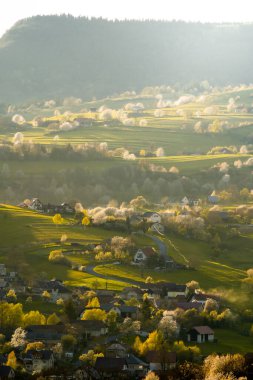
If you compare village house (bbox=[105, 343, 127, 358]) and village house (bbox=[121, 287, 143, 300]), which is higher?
village house (bbox=[105, 343, 127, 358])

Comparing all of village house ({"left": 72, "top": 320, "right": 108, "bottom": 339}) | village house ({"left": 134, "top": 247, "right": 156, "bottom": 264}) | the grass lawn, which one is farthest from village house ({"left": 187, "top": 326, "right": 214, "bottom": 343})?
village house ({"left": 134, "top": 247, "right": 156, "bottom": 264})

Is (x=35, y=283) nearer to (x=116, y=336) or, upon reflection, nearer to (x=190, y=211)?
(x=116, y=336)

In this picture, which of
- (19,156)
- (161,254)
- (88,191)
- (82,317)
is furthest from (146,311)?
(19,156)

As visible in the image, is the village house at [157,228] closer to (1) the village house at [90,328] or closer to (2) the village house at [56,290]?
(2) the village house at [56,290]

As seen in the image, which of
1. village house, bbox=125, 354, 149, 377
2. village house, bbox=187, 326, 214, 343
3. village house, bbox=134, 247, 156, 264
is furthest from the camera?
village house, bbox=134, 247, 156, 264

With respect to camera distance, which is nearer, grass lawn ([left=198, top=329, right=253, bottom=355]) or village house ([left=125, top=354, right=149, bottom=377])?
village house ([left=125, top=354, right=149, bottom=377])

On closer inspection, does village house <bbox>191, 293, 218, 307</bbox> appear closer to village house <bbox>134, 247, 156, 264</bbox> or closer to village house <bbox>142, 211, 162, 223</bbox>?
village house <bbox>134, 247, 156, 264</bbox>
